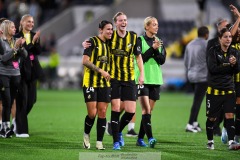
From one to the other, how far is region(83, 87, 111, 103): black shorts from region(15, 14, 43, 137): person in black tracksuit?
2.43 m

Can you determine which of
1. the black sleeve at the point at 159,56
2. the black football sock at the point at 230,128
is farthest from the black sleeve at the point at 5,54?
the black football sock at the point at 230,128

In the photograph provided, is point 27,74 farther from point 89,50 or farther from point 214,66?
point 214,66

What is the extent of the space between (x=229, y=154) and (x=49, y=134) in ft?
13.4

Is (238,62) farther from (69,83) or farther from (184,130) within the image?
(69,83)

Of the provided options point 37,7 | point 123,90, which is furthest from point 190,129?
point 37,7

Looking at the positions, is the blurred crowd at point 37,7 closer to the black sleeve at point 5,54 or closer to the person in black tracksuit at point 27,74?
the person in black tracksuit at point 27,74

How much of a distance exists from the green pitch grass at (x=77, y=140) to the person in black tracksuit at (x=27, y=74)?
1.18 ft

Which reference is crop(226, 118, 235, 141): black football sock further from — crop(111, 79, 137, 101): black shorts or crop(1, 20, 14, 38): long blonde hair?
crop(1, 20, 14, 38): long blonde hair

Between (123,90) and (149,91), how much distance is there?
0.80 m

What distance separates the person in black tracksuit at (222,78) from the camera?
1074 centimetres

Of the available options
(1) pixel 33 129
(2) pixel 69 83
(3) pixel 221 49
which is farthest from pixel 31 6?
(3) pixel 221 49

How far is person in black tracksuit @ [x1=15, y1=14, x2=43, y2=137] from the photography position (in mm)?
12664

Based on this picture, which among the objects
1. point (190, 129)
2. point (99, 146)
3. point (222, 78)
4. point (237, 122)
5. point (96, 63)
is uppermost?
point (96, 63)

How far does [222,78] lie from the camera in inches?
426
